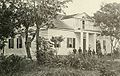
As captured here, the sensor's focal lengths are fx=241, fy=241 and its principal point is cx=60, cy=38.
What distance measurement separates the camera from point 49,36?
29.8m

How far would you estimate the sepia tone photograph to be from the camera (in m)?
13.4

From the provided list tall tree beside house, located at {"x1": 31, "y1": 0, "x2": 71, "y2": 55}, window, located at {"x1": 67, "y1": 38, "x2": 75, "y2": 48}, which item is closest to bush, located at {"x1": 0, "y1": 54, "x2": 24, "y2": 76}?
tall tree beside house, located at {"x1": 31, "y1": 0, "x2": 71, "y2": 55}

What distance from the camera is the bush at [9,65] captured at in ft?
41.6

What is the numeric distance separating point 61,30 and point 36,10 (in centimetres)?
1226

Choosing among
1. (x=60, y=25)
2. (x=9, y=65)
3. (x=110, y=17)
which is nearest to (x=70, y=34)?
(x=60, y=25)

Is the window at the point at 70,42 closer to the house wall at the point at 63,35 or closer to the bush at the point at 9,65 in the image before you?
the house wall at the point at 63,35

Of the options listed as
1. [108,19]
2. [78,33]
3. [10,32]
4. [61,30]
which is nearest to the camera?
[10,32]

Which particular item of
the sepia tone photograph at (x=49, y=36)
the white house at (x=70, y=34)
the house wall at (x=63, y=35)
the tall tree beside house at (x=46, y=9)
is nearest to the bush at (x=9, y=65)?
the sepia tone photograph at (x=49, y=36)

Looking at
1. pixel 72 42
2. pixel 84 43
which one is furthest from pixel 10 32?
pixel 84 43

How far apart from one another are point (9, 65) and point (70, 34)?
20.3 metres

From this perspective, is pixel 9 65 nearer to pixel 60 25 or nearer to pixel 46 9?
pixel 46 9

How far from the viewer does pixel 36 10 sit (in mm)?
19359

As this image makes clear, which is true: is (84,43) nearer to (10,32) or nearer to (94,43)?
(94,43)

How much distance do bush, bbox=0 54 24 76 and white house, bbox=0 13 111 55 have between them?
50.8 ft
